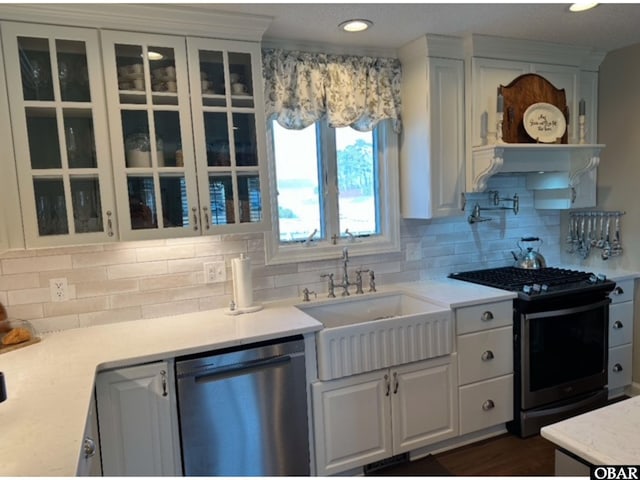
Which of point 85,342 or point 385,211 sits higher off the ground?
point 385,211

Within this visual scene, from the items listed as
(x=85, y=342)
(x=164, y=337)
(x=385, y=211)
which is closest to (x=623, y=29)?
(x=385, y=211)

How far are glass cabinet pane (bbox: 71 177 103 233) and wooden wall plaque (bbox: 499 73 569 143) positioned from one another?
7.72 feet

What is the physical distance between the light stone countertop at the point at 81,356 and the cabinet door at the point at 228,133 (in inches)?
19.9

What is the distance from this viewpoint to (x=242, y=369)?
2.08 metres

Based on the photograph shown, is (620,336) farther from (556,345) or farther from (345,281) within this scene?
(345,281)

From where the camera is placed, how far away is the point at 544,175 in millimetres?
3311

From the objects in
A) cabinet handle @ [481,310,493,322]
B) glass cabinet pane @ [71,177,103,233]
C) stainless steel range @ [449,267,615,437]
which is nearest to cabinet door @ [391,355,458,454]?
cabinet handle @ [481,310,493,322]

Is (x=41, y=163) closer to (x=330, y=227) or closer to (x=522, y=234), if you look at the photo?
(x=330, y=227)

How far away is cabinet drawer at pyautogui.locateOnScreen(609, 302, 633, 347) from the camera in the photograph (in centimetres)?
313

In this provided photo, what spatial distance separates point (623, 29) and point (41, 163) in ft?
10.6

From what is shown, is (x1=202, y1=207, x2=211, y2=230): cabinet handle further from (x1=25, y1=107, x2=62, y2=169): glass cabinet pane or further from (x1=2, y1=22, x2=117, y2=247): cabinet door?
(x1=25, y1=107, x2=62, y2=169): glass cabinet pane

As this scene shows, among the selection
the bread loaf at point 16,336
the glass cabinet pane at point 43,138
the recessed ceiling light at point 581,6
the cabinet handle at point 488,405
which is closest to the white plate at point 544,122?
the recessed ceiling light at point 581,6

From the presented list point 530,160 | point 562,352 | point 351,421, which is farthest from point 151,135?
point 562,352

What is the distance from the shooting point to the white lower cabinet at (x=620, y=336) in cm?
313
